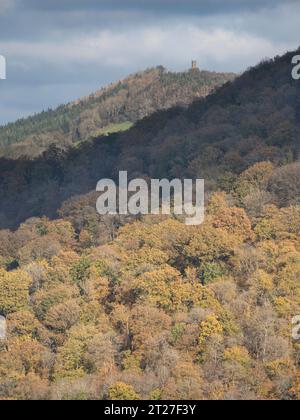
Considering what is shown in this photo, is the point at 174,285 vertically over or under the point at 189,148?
under

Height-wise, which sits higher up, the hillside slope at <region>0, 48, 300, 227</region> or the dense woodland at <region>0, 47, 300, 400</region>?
the hillside slope at <region>0, 48, 300, 227</region>

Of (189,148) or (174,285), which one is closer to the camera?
(174,285)

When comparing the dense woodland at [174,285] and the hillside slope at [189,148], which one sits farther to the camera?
the hillside slope at [189,148]

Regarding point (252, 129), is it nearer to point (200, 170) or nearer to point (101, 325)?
point (200, 170)

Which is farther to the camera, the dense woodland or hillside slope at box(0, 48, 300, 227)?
hillside slope at box(0, 48, 300, 227)

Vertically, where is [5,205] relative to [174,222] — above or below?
above

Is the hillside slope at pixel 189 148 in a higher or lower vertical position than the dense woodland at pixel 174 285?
higher
